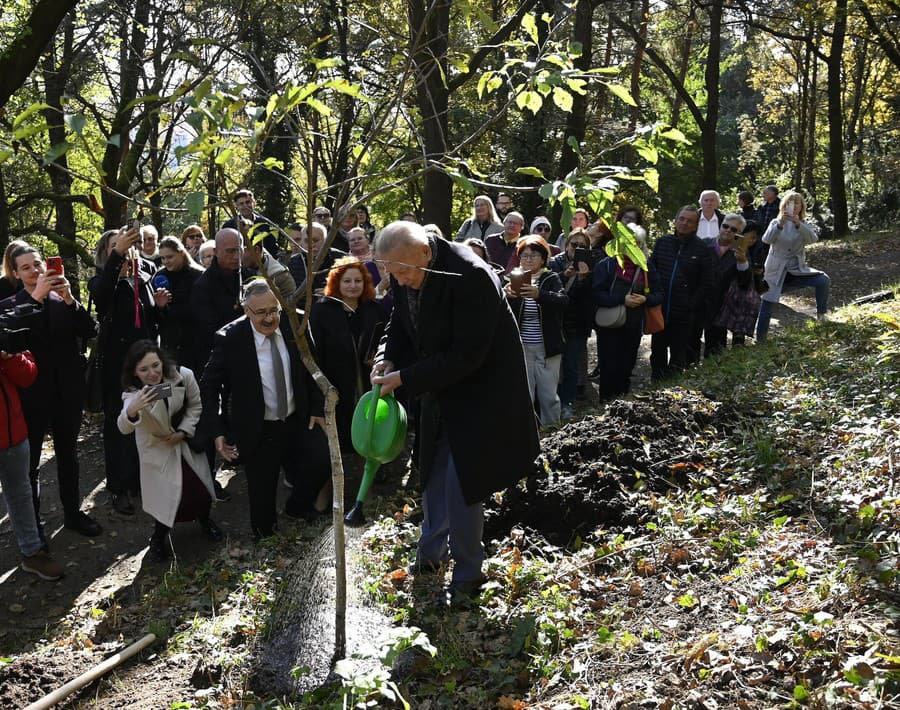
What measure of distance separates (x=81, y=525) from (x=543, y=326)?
179 inches

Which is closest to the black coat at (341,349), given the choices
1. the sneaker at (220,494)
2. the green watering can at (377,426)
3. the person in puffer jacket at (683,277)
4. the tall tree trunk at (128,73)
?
the sneaker at (220,494)

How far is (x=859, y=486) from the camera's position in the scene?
462cm

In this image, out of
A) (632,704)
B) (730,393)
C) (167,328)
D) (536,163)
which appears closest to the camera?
(632,704)

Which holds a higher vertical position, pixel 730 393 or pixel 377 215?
pixel 377 215

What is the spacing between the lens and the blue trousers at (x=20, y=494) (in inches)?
222

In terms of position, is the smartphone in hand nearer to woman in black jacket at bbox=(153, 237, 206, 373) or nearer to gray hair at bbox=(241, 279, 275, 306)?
gray hair at bbox=(241, 279, 275, 306)

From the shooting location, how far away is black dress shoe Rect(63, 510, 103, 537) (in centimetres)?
654

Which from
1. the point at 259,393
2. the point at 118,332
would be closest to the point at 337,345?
the point at 259,393

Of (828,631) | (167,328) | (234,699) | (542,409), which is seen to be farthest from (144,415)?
(828,631)

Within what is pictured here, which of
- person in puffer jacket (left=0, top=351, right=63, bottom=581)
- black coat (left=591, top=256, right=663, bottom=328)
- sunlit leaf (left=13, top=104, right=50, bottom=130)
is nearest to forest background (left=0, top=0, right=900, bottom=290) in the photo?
sunlit leaf (left=13, top=104, right=50, bottom=130)

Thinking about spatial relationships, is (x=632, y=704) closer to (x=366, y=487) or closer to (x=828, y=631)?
(x=828, y=631)

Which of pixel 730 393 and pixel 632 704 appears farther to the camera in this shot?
pixel 730 393

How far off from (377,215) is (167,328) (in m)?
19.3

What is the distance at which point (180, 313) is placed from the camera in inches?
308
